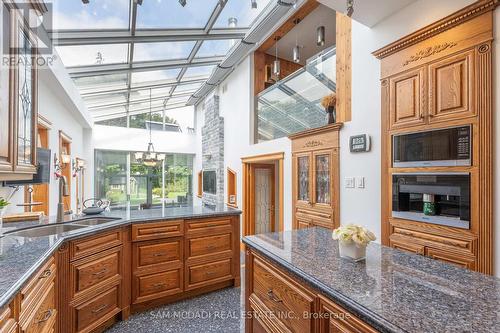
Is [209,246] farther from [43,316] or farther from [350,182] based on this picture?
[350,182]

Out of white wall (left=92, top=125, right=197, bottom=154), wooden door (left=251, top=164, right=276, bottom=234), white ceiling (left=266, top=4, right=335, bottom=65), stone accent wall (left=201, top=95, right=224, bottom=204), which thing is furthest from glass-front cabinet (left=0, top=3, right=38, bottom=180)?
white wall (left=92, top=125, right=197, bottom=154)

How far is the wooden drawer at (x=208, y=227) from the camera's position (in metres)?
3.11

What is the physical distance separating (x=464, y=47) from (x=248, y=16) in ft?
10.5

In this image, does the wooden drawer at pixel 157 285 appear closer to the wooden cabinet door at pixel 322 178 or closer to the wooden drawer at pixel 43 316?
the wooden drawer at pixel 43 316

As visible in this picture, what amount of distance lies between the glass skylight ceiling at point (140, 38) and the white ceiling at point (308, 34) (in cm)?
89

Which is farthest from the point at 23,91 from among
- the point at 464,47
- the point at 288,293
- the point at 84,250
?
the point at 464,47

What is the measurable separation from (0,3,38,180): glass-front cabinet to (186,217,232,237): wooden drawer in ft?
5.23

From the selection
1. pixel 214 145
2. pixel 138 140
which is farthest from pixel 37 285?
pixel 138 140

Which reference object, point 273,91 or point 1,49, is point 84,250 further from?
point 273,91

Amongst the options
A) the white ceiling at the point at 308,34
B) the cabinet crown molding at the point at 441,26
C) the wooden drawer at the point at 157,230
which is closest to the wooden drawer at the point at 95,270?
the wooden drawer at the point at 157,230

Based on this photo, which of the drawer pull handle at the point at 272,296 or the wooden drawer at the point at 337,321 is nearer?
the wooden drawer at the point at 337,321

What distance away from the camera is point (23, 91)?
1.93m

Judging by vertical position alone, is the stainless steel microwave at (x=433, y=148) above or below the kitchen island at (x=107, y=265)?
above

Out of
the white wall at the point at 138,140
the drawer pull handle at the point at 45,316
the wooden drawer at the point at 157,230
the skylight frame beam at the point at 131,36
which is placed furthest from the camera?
the white wall at the point at 138,140
